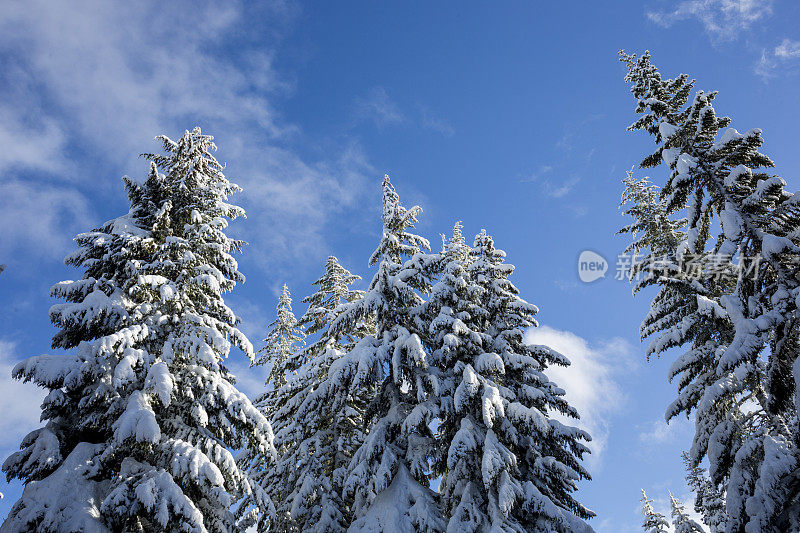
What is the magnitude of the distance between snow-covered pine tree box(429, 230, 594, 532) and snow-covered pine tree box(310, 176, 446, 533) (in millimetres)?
854

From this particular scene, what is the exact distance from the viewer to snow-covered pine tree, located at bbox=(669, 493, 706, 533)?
28656 millimetres

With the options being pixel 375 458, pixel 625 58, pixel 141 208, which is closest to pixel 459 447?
pixel 375 458

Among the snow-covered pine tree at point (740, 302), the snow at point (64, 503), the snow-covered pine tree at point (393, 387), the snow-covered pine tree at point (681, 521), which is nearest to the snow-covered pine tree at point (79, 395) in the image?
the snow at point (64, 503)

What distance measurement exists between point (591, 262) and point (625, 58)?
7.90m

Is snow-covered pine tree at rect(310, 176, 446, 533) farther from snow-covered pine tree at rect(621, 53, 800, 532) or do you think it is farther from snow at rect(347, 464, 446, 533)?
snow-covered pine tree at rect(621, 53, 800, 532)

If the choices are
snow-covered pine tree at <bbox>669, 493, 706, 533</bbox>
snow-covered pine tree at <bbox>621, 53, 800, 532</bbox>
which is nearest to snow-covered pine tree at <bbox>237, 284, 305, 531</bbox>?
snow-covered pine tree at <bbox>621, 53, 800, 532</bbox>

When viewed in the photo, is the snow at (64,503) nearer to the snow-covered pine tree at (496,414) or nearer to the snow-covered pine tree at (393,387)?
the snow-covered pine tree at (393,387)

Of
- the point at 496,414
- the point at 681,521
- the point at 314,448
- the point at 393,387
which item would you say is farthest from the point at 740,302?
the point at 681,521

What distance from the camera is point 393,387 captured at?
16359 millimetres

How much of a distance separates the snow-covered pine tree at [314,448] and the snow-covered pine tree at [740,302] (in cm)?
1256

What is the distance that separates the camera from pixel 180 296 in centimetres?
1278

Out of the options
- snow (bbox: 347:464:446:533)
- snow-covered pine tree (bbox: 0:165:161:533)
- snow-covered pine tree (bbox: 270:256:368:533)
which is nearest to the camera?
snow-covered pine tree (bbox: 0:165:161:533)

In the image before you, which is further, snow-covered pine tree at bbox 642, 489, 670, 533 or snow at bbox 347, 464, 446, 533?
snow-covered pine tree at bbox 642, 489, 670, 533

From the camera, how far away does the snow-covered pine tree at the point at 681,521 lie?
94.0 feet
